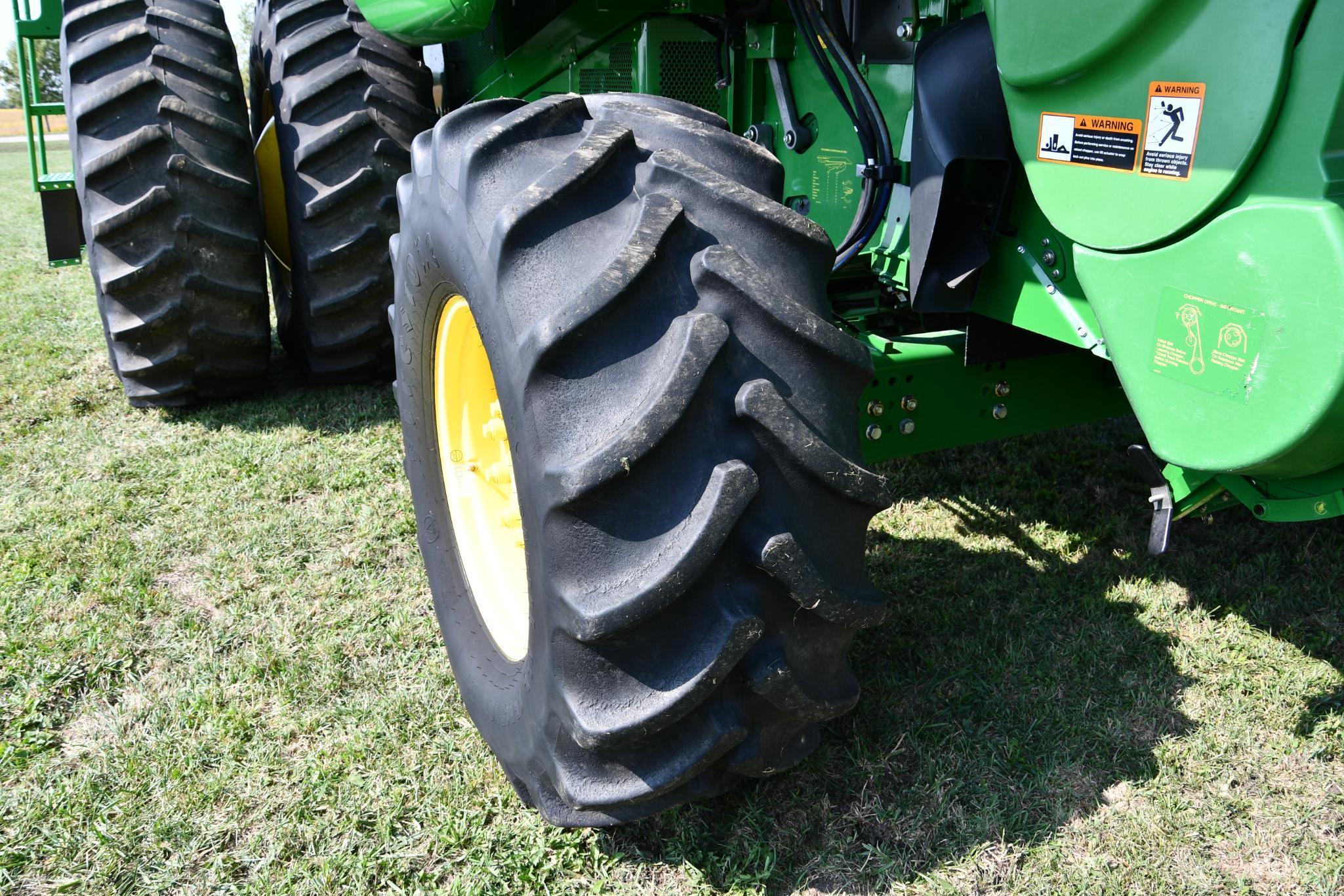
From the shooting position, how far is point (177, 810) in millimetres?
2172

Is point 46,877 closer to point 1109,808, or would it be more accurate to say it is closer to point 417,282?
point 417,282

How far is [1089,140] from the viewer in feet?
5.26

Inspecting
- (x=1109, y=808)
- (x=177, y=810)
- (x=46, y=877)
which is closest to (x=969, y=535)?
(x=1109, y=808)

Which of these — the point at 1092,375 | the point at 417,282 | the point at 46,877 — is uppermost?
the point at 417,282

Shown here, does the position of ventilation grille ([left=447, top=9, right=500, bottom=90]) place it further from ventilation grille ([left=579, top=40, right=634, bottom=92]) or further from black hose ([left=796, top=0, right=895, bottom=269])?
black hose ([left=796, top=0, right=895, bottom=269])

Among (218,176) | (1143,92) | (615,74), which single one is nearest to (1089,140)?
(1143,92)

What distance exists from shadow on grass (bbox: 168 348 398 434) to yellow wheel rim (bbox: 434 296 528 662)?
5.77 ft

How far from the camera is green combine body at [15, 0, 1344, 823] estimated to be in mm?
1372

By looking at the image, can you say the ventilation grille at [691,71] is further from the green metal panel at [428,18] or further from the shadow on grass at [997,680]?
the shadow on grass at [997,680]

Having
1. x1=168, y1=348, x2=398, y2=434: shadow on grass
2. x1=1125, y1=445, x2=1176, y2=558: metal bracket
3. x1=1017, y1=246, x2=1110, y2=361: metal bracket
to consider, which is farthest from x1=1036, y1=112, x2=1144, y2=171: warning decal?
x1=168, y1=348, x2=398, y2=434: shadow on grass

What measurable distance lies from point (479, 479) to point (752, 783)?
0.98 meters

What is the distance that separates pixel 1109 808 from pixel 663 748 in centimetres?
103

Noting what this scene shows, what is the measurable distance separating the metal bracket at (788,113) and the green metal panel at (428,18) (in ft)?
2.48

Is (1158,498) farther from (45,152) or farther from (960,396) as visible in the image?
(45,152)
